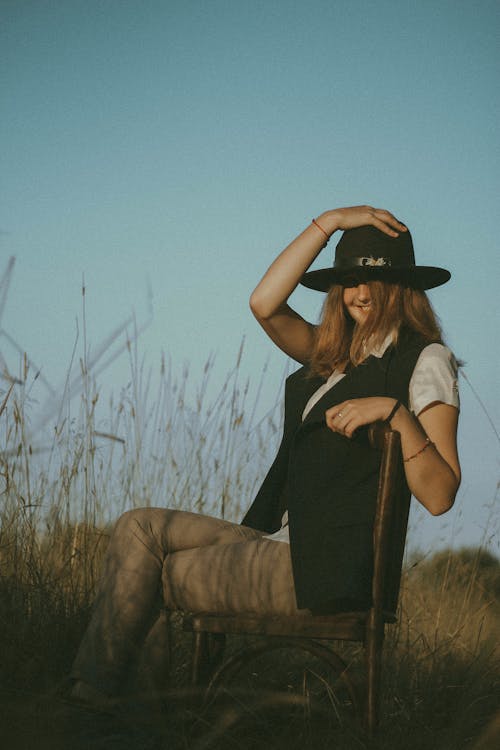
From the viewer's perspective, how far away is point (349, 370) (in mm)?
2137

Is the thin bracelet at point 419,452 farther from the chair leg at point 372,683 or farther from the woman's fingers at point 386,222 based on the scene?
the woman's fingers at point 386,222

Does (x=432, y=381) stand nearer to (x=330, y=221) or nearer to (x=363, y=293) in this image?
(x=363, y=293)

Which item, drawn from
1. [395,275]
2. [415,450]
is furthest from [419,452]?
[395,275]

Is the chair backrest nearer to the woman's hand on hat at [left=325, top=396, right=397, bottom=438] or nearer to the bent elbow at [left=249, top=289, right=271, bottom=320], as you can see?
the woman's hand on hat at [left=325, top=396, right=397, bottom=438]

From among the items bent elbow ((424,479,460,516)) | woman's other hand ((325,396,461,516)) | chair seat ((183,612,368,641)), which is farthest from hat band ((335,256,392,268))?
chair seat ((183,612,368,641))

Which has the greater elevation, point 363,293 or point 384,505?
point 363,293

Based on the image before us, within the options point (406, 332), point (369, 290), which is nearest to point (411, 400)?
point (406, 332)

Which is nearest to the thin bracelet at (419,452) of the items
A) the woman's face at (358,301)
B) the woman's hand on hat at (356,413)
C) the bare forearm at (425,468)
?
the bare forearm at (425,468)

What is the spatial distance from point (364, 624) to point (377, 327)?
0.74m

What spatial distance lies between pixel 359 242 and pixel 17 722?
54.4 inches

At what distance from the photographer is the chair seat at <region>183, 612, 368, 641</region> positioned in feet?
5.75

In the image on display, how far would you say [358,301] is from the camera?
2.22m

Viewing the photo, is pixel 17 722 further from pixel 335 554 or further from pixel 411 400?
pixel 411 400

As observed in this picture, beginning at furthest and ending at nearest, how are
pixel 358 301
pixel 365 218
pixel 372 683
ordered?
pixel 358 301 < pixel 365 218 < pixel 372 683
